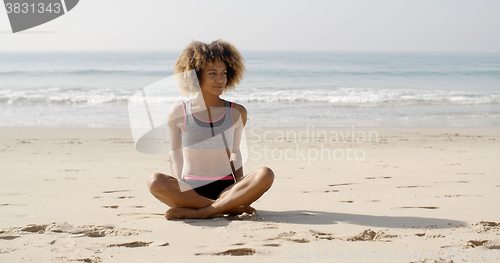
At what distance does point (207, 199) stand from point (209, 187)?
0.38ft

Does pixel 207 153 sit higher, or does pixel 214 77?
pixel 214 77

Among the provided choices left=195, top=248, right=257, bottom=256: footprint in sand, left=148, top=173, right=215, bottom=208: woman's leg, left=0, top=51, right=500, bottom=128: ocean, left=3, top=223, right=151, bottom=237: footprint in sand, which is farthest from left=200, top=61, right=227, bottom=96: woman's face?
left=0, top=51, right=500, bottom=128: ocean

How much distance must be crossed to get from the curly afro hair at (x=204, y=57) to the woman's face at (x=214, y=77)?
1.5 inches

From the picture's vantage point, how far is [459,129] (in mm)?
9367

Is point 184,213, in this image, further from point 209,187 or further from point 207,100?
point 207,100

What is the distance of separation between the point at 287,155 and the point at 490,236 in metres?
4.03

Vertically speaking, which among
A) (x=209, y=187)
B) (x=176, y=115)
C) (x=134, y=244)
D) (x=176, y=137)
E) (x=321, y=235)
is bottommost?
(x=321, y=235)

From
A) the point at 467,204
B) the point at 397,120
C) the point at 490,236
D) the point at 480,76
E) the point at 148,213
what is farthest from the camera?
the point at 480,76

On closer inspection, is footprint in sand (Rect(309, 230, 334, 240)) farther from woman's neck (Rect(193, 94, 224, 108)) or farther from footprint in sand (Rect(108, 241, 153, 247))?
woman's neck (Rect(193, 94, 224, 108))

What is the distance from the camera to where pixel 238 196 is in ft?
9.74

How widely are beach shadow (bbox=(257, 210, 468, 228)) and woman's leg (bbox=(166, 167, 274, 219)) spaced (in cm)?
27

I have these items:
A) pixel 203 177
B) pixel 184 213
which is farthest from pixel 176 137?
pixel 184 213

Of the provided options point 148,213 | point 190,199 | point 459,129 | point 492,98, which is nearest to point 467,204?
point 190,199

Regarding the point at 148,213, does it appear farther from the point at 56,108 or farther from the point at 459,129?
the point at 56,108
